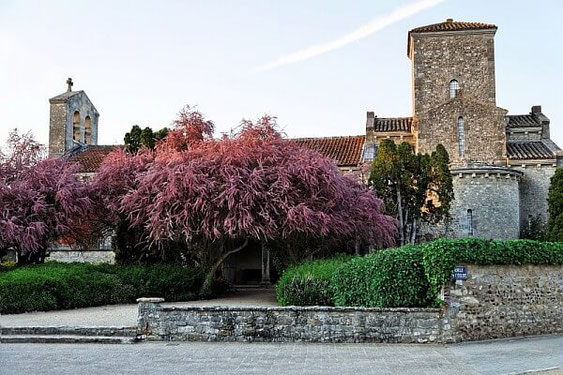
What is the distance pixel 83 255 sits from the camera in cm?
2984

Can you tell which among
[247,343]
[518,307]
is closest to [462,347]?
[518,307]

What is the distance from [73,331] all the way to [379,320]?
23.9 ft

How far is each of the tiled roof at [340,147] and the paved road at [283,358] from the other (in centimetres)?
1804

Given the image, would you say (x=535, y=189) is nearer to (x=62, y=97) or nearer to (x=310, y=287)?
(x=310, y=287)

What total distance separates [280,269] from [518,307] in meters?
10.9

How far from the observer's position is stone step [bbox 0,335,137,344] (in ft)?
45.4

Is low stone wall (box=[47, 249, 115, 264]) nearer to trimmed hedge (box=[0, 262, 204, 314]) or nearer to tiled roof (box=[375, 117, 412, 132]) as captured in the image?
trimmed hedge (box=[0, 262, 204, 314])

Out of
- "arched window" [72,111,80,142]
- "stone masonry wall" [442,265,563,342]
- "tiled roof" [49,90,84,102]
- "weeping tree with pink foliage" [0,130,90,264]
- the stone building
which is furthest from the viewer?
"arched window" [72,111,80,142]

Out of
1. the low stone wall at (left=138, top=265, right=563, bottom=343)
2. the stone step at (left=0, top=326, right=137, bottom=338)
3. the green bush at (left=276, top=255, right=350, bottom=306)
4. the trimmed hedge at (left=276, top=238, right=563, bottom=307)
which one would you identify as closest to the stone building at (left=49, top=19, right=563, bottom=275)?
the green bush at (left=276, top=255, right=350, bottom=306)

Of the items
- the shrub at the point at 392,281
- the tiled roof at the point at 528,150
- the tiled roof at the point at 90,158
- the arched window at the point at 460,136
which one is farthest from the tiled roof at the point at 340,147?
the shrub at the point at 392,281

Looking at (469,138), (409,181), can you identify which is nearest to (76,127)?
(409,181)

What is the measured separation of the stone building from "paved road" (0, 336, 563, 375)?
14516 millimetres

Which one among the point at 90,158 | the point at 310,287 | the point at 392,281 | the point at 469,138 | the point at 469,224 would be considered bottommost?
the point at 310,287

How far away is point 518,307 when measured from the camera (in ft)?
47.0
